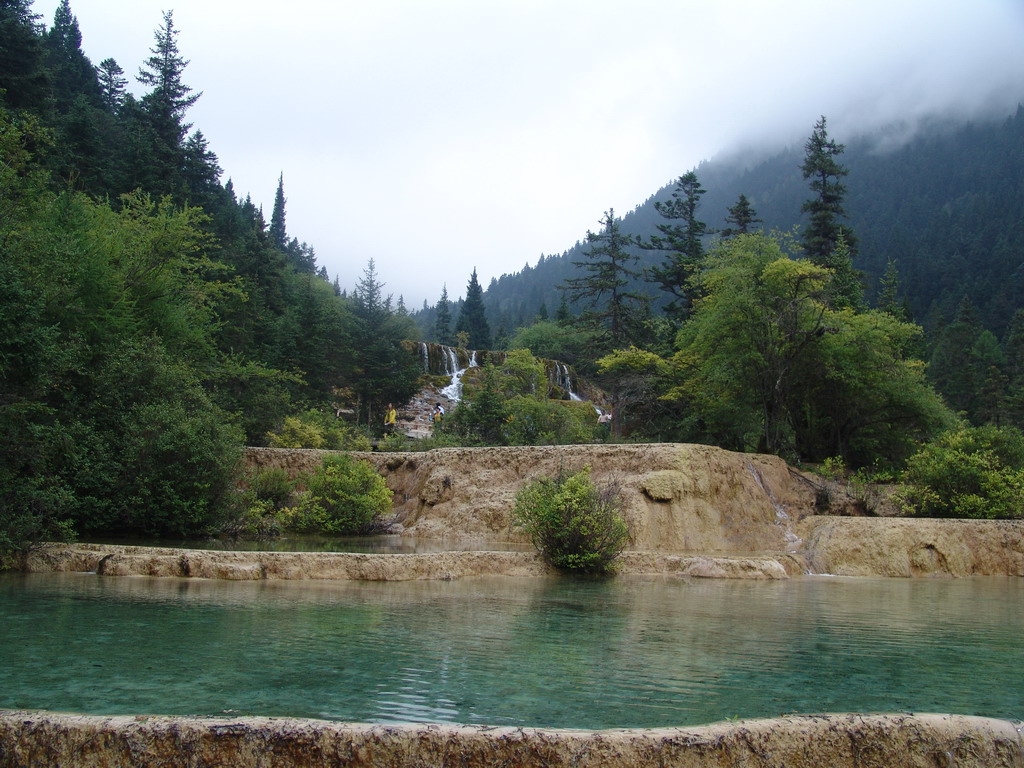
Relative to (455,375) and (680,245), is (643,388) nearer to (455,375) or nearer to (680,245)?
(680,245)

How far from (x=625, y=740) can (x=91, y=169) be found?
46557 mm

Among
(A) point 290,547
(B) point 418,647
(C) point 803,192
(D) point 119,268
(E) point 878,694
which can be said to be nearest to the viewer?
(E) point 878,694

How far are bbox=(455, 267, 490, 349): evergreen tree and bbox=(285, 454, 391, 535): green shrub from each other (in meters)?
76.5

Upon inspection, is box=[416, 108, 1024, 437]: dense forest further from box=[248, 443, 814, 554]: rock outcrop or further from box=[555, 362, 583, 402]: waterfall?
box=[248, 443, 814, 554]: rock outcrop

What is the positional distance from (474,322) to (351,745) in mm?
96838

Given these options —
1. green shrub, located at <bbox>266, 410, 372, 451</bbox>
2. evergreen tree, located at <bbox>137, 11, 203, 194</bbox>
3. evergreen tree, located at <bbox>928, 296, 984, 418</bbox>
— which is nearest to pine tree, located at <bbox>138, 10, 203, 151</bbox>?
evergreen tree, located at <bbox>137, 11, 203, 194</bbox>

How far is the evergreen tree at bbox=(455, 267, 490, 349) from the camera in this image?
3853 inches

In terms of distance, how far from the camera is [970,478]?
20.5 m

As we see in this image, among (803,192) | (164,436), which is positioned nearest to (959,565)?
(164,436)

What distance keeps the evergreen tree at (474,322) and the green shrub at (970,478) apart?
76.5 meters

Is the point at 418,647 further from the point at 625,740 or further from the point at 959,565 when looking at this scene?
the point at 959,565

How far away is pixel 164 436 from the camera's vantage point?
613 inches

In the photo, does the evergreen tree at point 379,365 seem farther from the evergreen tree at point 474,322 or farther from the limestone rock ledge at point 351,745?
the evergreen tree at point 474,322

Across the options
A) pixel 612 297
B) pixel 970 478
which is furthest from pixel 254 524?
pixel 612 297
